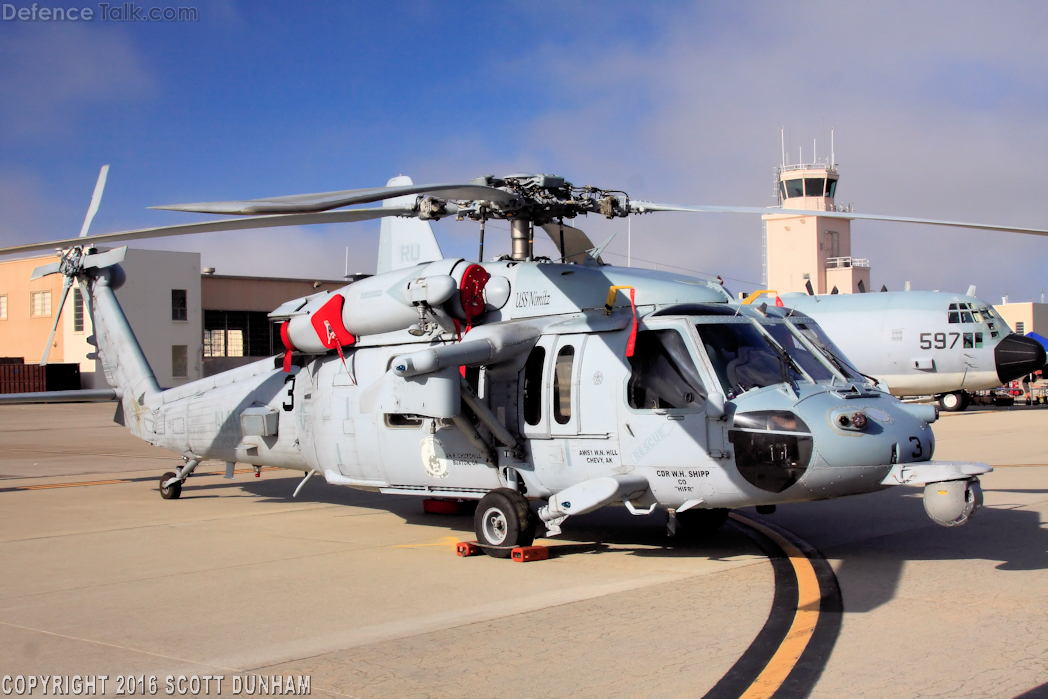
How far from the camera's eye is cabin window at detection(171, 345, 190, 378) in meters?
46.5

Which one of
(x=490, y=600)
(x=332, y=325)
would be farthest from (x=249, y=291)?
(x=490, y=600)

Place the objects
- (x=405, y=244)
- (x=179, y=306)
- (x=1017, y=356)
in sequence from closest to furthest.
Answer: (x=405, y=244)
(x=1017, y=356)
(x=179, y=306)

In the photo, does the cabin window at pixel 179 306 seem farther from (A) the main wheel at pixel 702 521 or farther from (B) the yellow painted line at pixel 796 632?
(B) the yellow painted line at pixel 796 632

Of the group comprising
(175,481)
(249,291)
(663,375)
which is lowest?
(175,481)

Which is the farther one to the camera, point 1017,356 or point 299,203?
point 1017,356

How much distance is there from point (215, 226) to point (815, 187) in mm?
52726

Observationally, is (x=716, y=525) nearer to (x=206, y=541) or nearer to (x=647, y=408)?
(x=647, y=408)

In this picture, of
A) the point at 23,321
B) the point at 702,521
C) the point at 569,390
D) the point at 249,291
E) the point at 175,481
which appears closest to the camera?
the point at 569,390

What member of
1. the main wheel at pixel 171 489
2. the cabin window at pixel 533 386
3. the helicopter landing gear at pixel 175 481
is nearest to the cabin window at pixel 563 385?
the cabin window at pixel 533 386

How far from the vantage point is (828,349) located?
9.34 meters

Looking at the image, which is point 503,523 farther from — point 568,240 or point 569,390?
point 568,240

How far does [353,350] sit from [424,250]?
1.84 metres

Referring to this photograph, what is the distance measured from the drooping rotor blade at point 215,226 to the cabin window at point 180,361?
4003 cm

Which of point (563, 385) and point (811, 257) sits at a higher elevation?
point (811, 257)
